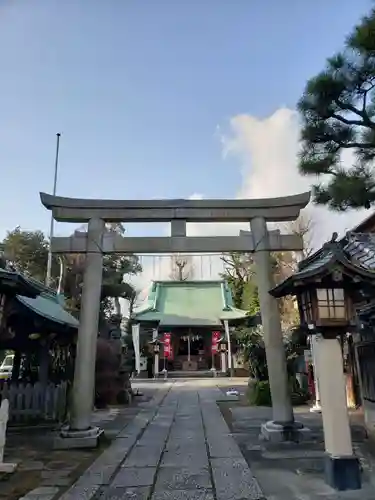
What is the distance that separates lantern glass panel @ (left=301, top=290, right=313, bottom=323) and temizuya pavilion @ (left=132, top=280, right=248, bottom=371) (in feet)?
77.2

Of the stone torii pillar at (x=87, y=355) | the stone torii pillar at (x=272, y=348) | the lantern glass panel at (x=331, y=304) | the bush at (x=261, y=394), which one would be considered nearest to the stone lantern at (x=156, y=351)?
the bush at (x=261, y=394)

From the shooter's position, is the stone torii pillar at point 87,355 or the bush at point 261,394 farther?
the bush at point 261,394

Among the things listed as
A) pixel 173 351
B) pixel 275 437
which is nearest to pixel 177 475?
pixel 275 437

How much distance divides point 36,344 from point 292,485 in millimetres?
8981

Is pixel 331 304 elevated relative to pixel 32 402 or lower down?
elevated

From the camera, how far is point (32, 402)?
35.0 ft

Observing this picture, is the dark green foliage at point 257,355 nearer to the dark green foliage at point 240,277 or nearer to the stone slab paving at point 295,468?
the stone slab paving at point 295,468

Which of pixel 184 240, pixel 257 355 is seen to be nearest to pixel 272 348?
pixel 184 240

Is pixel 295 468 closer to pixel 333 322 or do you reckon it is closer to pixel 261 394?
pixel 333 322

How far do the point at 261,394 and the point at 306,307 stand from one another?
361 inches

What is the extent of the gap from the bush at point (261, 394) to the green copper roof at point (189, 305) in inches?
633

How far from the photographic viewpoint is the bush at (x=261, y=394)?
14.1 meters

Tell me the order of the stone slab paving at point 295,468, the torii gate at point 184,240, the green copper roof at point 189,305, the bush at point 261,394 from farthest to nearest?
the green copper roof at point 189,305 < the bush at point 261,394 < the torii gate at point 184,240 < the stone slab paving at point 295,468

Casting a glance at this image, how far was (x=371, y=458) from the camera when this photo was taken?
666cm
